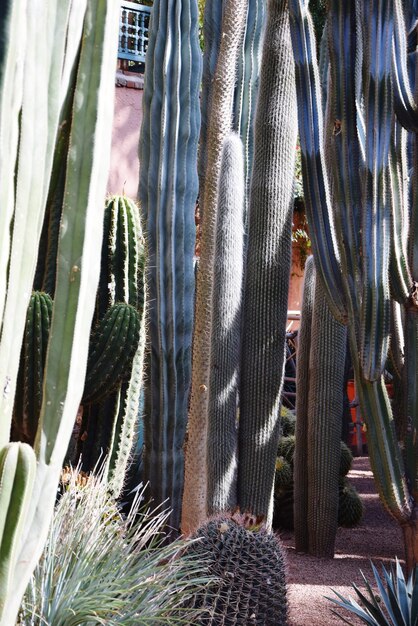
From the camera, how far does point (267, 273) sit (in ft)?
16.6

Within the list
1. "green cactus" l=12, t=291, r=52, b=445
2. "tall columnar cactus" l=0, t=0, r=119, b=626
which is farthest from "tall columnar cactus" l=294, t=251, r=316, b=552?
"tall columnar cactus" l=0, t=0, r=119, b=626

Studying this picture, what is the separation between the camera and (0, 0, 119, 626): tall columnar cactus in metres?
1.87

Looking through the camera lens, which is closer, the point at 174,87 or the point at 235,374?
the point at 235,374

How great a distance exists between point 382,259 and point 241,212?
3.45ft

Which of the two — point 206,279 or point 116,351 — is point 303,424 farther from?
point 116,351

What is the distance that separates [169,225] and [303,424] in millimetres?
1667

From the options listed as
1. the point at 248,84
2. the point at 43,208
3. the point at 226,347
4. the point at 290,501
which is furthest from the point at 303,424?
the point at 43,208

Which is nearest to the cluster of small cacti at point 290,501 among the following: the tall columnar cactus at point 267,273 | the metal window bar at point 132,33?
the tall columnar cactus at point 267,273

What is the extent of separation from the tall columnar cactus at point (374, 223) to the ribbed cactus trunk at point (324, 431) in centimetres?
116

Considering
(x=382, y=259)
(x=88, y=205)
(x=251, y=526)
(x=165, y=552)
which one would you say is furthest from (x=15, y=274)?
(x=382, y=259)

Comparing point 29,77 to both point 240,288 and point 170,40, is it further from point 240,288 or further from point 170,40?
point 170,40

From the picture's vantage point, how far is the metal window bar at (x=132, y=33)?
12.0 meters

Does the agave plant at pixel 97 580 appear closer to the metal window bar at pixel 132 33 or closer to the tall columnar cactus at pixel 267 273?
the tall columnar cactus at pixel 267 273

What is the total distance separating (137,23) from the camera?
39.8 feet
